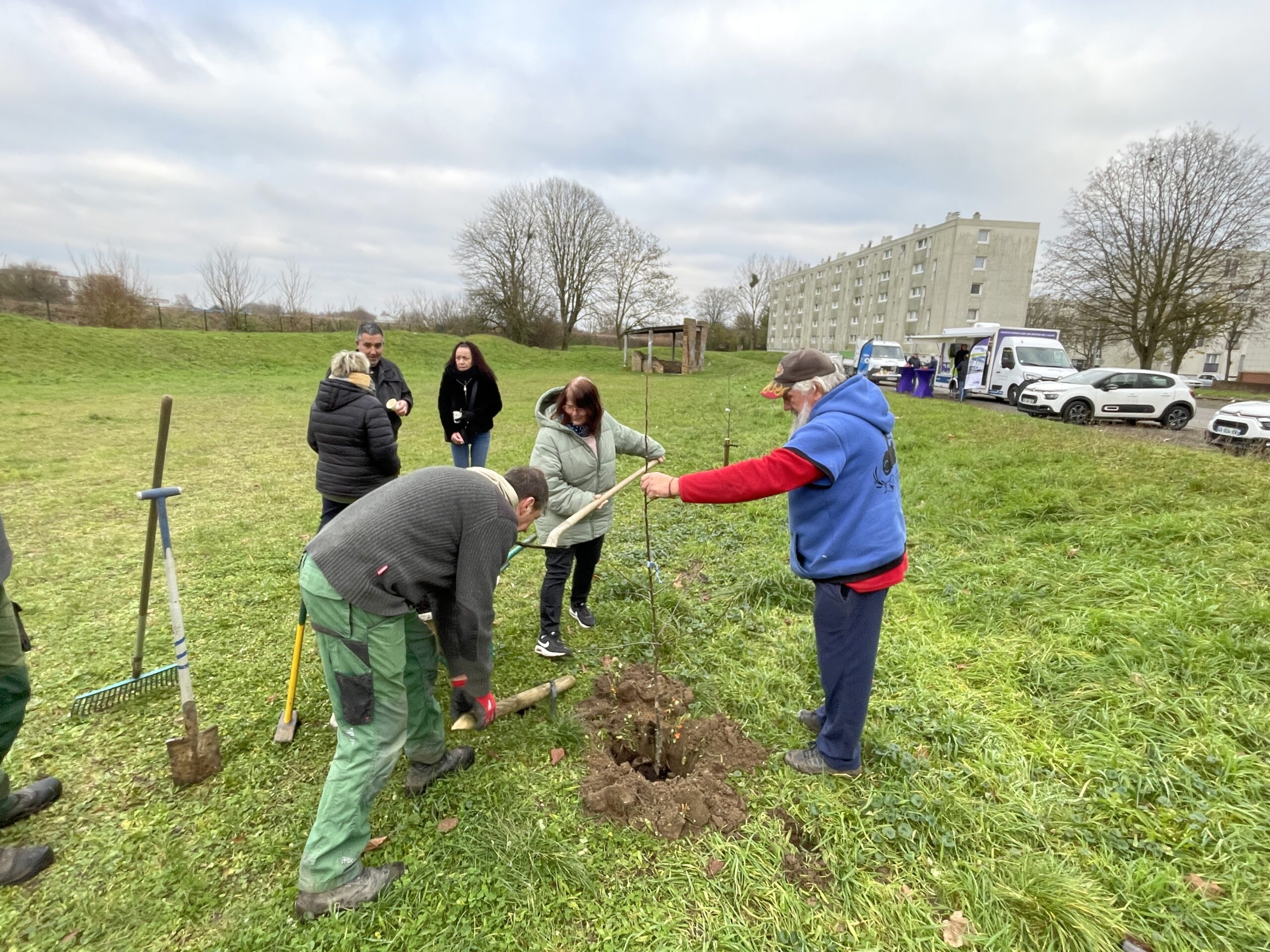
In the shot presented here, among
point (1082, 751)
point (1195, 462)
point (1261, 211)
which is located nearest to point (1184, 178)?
point (1261, 211)

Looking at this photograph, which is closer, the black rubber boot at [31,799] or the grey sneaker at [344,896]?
the grey sneaker at [344,896]

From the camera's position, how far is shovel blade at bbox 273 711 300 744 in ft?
9.64

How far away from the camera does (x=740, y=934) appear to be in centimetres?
206

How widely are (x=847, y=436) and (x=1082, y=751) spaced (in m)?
2.11

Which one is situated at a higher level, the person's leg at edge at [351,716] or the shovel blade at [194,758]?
the person's leg at edge at [351,716]

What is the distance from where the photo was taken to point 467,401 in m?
5.79

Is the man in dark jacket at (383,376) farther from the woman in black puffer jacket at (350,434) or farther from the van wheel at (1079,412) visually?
the van wheel at (1079,412)

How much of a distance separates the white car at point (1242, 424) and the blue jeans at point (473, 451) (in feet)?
38.0

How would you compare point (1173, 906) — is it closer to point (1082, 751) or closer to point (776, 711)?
point (1082, 751)

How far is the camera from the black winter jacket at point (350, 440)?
11.7 ft

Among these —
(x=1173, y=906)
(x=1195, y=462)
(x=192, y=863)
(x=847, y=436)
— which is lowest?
(x=192, y=863)

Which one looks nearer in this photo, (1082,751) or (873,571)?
(873,571)

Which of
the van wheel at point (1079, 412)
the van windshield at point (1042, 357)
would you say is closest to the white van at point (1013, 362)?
the van windshield at point (1042, 357)

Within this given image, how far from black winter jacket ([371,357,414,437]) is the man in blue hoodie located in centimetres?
306
